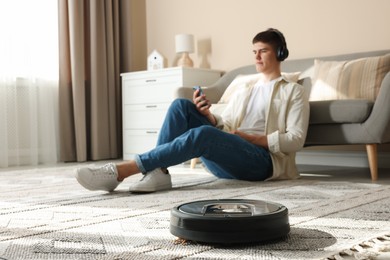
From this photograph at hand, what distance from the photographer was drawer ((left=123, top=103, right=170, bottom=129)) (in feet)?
Answer: 13.2

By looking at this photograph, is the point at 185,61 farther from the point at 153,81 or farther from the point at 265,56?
the point at 265,56

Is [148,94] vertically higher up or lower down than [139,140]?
higher up

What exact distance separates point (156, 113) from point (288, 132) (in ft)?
5.95

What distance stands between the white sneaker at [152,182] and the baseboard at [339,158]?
1774 millimetres

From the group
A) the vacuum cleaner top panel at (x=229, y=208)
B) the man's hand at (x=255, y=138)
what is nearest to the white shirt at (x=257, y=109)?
the man's hand at (x=255, y=138)

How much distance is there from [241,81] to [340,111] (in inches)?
40.6

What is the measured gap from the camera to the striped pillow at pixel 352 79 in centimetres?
300

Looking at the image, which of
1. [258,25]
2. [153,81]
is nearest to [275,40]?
[258,25]

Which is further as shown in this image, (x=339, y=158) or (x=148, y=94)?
(x=148, y=94)

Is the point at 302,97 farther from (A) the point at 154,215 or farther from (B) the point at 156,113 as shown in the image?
(B) the point at 156,113

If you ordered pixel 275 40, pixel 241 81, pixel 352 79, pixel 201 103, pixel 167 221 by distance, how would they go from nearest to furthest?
pixel 167 221, pixel 201 103, pixel 275 40, pixel 352 79, pixel 241 81

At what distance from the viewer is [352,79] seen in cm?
307

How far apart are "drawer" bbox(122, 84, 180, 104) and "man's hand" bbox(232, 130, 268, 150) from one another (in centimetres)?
157


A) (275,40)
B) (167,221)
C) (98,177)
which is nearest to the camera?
(167,221)
